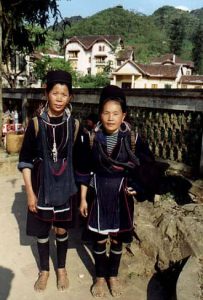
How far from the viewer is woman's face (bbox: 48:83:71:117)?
2.64 meters

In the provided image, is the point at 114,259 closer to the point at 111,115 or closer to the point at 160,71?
the point at 111,115

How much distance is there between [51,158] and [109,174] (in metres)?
0.48

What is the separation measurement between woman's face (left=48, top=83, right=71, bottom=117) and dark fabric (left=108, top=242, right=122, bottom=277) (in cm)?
125

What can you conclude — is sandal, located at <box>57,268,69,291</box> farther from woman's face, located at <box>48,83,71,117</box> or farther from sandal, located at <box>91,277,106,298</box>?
woman's face, located at <box>48,83,71,117</box>

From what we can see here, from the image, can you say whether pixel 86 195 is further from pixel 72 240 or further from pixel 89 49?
pixel 89 49

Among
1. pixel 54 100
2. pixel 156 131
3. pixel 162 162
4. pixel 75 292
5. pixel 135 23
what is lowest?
pixel 75 292

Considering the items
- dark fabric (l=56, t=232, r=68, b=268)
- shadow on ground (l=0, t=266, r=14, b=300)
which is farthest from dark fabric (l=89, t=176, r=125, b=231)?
shadow on ground (l=0, t=266, r=14, b=300)

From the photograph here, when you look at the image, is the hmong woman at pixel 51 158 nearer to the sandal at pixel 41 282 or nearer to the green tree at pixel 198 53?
the sandal at pixel 41 282

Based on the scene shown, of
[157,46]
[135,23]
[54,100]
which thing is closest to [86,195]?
[54,100]

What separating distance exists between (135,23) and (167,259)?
4258 inches

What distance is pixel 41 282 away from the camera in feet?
9.94

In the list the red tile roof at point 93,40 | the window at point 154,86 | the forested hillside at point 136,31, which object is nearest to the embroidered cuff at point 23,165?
the window at point 154,86

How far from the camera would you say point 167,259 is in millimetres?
3164

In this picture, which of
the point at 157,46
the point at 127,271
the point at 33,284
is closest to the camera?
the point at 33,284
